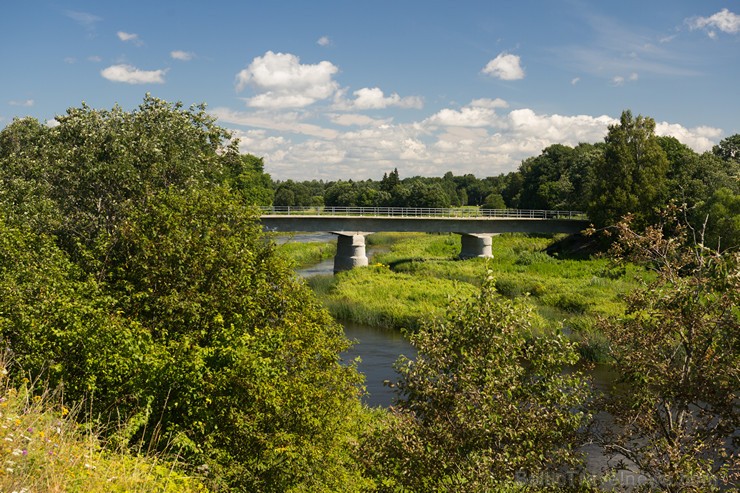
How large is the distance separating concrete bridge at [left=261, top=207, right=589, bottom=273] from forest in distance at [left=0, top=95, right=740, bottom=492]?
3502 centimetres

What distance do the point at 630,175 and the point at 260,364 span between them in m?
59.8

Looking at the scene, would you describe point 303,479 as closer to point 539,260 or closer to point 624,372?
point 624,372

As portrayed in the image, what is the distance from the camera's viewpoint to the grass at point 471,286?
44094mm

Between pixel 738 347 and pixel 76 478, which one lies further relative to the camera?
pixel 738 347

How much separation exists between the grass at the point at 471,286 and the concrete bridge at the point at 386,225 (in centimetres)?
278

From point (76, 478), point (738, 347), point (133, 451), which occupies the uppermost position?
point (738, 347)

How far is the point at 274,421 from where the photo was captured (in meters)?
16.3

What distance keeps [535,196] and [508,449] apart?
105m

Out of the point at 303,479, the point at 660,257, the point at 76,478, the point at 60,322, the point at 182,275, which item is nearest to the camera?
the point at 76,478

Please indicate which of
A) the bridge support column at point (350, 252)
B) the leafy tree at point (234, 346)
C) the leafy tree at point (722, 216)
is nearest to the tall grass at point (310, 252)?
the bridge support column at point (350, 252)

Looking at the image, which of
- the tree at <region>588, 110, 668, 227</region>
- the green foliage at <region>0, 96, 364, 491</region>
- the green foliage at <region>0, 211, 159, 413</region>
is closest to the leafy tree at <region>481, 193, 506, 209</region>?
the tree at <region>588, 110, 668, 227</region>

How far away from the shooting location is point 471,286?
38.8 m

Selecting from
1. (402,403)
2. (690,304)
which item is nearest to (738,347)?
(690,304)

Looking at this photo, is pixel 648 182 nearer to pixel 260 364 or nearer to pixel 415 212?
pixel 415 212
